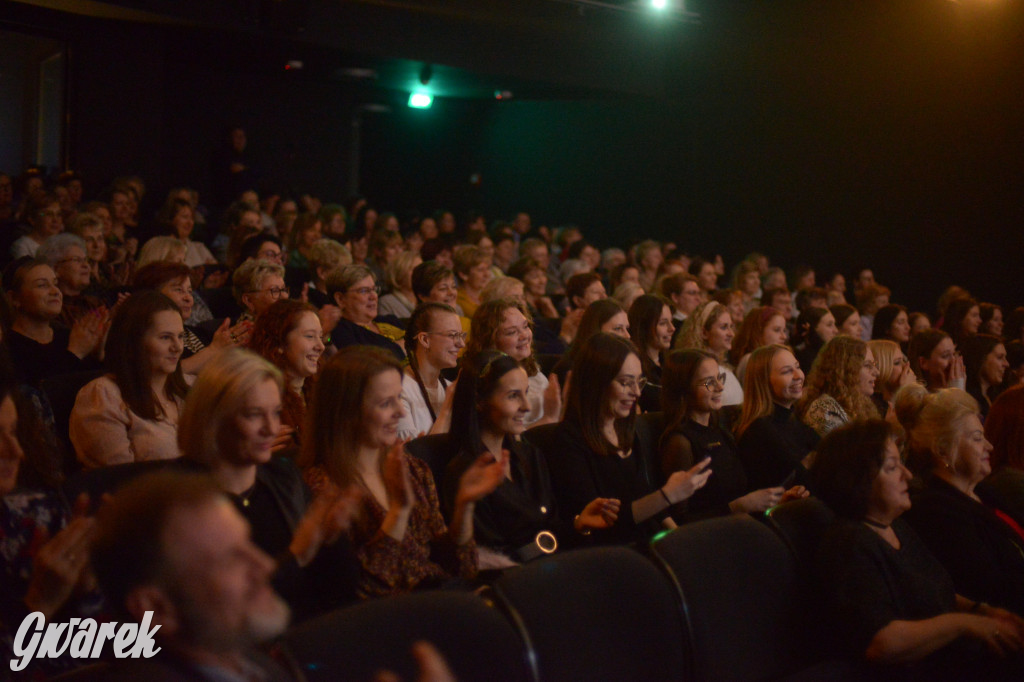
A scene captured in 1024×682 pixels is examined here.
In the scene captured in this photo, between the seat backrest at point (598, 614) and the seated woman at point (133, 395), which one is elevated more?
the seated woman at point (133, 395)

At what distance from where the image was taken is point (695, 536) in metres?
2.10

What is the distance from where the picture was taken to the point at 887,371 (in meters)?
4.34

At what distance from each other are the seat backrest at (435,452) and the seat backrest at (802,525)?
0.92 m

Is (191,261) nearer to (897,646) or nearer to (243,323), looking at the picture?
(243,323)

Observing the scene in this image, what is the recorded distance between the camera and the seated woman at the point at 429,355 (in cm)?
339

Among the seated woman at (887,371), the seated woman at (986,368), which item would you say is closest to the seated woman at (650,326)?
the seated woman at (887,371)

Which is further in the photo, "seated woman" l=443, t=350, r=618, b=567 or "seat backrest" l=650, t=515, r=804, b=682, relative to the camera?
"seated woman" l=443, t=350, r=618, b=567

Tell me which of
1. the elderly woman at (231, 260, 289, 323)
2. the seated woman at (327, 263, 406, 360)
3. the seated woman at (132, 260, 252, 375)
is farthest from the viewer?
the seated woman at (327, 263, 406, 360)

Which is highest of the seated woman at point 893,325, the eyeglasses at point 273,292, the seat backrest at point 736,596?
the eyeglasses at point 273,292

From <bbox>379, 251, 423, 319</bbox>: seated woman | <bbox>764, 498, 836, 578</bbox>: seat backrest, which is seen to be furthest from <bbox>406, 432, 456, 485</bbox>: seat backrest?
<bbox>379, 251, 423, 319</bbox>: seated woman

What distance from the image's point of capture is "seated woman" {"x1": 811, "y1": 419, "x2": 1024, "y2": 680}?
2.04 m

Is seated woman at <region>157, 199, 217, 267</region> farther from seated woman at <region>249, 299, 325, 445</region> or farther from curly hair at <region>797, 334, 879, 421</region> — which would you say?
curly hair at <region>797, 334, 879, 421</region>

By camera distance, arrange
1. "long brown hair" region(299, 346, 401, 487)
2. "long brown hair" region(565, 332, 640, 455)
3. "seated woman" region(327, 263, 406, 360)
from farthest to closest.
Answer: "seated woman" region(327, 263, 406, 360) → "long brown hair" region(565, 332, 640, 455) → "long brown hair" region(299, 346, 401, 487)

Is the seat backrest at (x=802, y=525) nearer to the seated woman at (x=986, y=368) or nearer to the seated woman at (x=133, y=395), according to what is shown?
the seated woman at (x=133, y=395)
